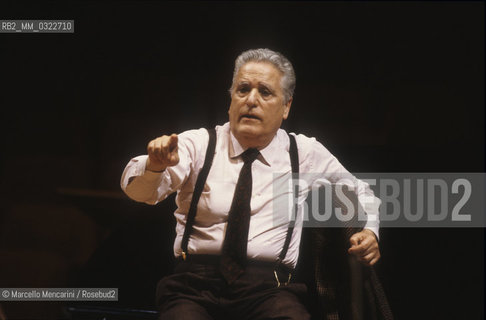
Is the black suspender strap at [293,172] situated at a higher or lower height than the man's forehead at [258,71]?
lower

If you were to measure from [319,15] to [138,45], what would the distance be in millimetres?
939

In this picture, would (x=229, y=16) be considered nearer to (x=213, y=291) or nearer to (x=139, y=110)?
(x=139, y=110)

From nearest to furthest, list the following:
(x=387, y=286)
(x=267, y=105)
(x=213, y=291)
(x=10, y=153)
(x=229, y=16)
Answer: (x=213, y=291) < (x=267, y=105) < (x=387, y=286) < (x=229, y=16) < (x=10, y=153)

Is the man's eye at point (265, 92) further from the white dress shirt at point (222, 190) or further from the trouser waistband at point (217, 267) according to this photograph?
the trouser waistband at point (217, 267)

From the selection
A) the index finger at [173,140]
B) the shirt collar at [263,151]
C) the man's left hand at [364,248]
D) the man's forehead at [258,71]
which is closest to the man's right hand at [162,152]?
the index finger at [173,140]

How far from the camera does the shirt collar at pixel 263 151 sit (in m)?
1.94

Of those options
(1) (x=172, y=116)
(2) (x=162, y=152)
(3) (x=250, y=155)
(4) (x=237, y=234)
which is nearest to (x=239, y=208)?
(4) (x=237, y=234)

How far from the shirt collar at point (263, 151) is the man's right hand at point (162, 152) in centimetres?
34

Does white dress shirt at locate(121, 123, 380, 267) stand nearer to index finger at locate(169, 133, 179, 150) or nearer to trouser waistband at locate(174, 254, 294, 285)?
trouser waistband at locate(174, 254, 294, 285)

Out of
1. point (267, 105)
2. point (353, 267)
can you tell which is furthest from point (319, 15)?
point (353, 267)

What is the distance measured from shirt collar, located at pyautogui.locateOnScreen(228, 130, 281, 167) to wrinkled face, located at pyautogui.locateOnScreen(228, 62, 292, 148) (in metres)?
0.02

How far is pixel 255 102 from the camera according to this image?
6.28ft

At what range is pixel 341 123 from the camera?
2.81 meters

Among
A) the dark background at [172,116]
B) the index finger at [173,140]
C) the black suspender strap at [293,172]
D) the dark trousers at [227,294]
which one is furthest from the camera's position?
the dark background at [172,116]
